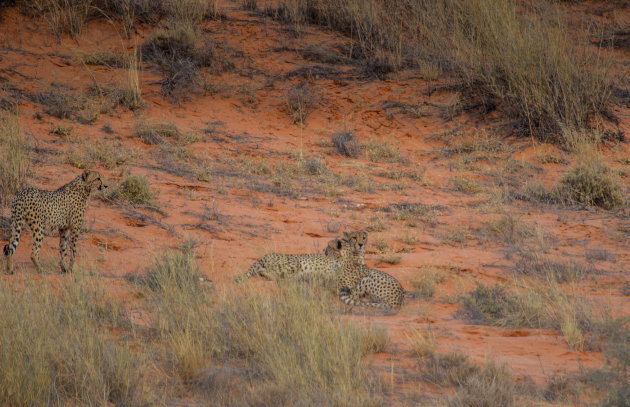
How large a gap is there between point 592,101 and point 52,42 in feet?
43.6

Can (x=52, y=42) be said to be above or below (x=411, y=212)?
above

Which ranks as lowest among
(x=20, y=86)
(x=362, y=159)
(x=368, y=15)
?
(x=362, y=159)

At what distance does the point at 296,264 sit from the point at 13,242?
3.16 meters

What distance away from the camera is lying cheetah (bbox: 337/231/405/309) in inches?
294

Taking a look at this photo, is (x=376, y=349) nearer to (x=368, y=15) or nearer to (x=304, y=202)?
(x=304, y=202)

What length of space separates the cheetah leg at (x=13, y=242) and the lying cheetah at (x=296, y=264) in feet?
8.33

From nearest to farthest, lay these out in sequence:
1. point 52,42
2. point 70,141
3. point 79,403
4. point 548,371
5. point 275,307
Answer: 1. point 79,403
2. point 548,371
3. point 275,307
4. point 70,141
5. point 52,42

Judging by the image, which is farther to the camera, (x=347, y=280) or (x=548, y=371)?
(x=347, y=280)

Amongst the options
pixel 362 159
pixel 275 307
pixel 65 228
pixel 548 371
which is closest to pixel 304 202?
pixel 362 159

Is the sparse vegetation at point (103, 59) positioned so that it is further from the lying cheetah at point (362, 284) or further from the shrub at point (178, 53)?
the lying cheetah at point (362, 284)

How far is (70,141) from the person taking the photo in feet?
44.1

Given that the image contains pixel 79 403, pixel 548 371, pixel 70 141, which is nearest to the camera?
pixel 79 403

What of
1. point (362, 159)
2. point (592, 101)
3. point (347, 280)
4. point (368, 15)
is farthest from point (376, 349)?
point (368, 15)

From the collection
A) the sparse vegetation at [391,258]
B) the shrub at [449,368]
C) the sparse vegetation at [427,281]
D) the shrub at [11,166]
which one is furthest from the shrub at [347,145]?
Answer: the shrub at [449,368]
